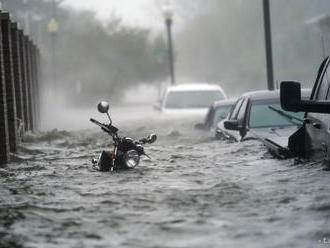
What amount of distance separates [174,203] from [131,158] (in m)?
2.83

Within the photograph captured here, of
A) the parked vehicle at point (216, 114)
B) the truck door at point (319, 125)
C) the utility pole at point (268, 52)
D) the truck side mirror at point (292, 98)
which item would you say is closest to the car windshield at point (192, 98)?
the utility pole at point (268, 52)

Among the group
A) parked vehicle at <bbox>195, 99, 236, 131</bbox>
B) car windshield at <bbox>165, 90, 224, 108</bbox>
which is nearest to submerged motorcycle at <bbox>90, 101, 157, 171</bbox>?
parked vehicle at <bbox>195, 99, 236, 131</bbox>

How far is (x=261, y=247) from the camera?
538cm

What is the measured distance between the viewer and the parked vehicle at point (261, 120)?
11422 millimetres

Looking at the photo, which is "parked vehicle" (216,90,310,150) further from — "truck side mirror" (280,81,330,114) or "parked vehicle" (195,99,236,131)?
"truck side mirror" (280,81,330,114)

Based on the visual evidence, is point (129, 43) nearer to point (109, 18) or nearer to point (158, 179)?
point (109, 18)

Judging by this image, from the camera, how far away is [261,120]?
1200 cm

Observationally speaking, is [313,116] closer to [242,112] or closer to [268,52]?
[242,112]

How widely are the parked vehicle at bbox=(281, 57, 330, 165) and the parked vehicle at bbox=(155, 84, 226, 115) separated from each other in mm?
11038

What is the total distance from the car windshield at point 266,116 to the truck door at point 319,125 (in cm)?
312

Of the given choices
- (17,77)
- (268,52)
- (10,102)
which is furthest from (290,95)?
(268,52)

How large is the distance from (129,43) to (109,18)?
3283 millimetres

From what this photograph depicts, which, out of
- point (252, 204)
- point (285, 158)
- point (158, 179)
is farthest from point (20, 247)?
point (285, 158)

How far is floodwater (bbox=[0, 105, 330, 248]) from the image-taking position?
5.83 metres
